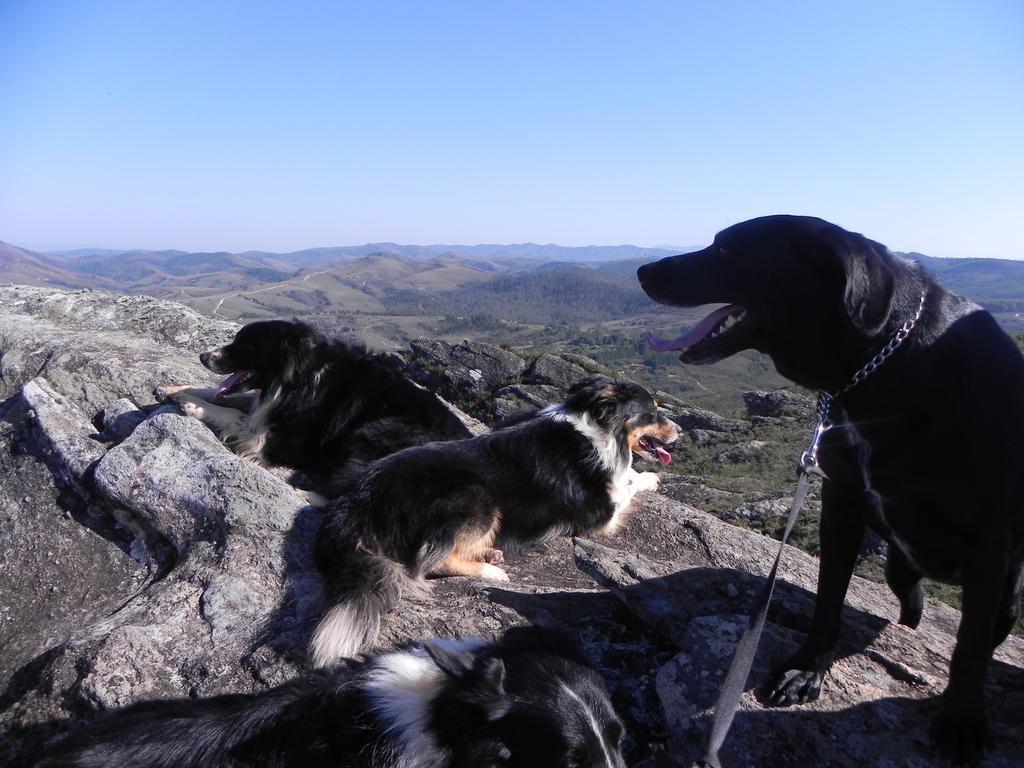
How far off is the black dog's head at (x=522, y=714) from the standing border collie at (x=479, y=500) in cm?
108

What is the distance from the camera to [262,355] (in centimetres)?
654

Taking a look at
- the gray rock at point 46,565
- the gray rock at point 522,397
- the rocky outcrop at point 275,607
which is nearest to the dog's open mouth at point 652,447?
the rocky outcrop at point 275,607

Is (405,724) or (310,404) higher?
(310,404)

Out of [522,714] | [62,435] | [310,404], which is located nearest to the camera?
[522,714]

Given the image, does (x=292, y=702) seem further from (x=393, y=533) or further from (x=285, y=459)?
(x=285, y=459)

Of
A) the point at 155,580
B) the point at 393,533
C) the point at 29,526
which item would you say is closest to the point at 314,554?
the point at 393,533

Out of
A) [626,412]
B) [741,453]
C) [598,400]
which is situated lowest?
[741,453]

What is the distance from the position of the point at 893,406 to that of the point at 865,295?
0.48 meters

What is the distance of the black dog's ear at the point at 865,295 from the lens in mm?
2602

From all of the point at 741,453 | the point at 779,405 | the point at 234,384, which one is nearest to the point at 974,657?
the point at 234,384

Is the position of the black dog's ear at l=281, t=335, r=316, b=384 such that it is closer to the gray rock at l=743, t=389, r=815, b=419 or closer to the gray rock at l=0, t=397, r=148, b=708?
the gray rock at l=0, t=397, r=148, b=708

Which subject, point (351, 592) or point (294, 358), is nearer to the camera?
point (351, 592)

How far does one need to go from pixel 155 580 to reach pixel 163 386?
327 cm

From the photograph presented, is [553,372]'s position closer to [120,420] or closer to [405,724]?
[120,420]
